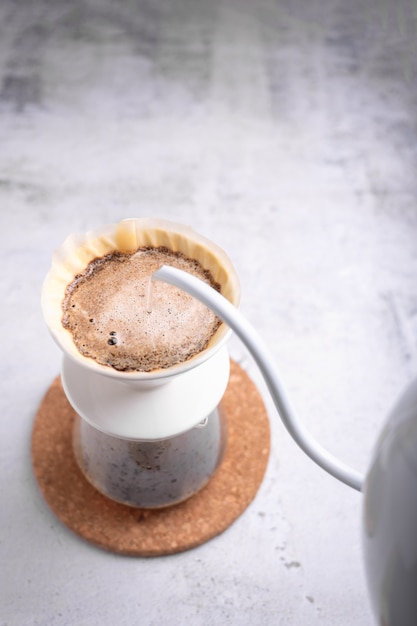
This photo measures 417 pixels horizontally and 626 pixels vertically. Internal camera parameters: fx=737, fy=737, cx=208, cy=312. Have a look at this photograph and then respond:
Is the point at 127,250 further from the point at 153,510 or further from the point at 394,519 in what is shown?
the point at 394,519

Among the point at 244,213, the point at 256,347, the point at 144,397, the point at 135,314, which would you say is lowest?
the point at 244,213

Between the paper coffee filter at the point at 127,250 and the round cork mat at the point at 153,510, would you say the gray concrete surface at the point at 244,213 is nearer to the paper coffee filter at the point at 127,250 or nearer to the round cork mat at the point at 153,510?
the round cork mat at the point at 153,510

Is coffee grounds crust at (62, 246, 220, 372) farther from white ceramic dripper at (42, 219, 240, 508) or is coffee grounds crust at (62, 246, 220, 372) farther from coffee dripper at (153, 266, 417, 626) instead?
coffee dripper at (153, 266, 417, 626)

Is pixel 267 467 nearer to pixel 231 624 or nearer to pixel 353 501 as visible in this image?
pixel 353 501

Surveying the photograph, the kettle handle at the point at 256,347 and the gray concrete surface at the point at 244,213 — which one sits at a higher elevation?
the kettle handle at the point at 256,347

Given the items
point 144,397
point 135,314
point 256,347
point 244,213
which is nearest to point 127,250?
point 135,314

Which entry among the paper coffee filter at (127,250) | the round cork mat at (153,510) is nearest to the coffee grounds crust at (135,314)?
the paper coffee filter at (127,250)

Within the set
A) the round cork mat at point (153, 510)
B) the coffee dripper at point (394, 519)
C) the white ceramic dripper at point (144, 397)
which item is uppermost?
the coffee dripper at point (394, 519)
